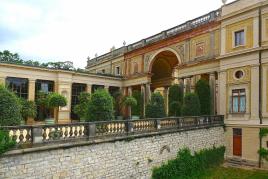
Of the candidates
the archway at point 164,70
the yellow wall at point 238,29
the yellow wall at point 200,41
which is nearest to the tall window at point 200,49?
the yellow wall at point 200,41

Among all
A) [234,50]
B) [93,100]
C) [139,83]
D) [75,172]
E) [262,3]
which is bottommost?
[75,172]

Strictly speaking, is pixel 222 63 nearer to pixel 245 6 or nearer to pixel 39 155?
pixel 245 6

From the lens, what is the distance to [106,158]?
12.4 metres

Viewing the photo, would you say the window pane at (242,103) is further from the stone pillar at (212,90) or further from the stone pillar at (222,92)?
the stone pillar at (212,90)

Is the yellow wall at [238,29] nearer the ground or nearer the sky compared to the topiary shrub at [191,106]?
nearer the sky

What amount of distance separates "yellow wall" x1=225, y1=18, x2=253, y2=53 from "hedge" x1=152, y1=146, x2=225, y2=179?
717 cm

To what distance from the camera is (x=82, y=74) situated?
2855 centimetres

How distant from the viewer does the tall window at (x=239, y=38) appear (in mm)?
18616

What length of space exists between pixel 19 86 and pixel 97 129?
51.0 ft

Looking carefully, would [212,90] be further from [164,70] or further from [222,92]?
[164,70]

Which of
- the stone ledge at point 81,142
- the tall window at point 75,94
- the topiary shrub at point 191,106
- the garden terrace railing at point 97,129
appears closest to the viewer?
the stone ledge at point 81,142

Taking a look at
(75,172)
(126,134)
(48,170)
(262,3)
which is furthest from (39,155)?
(262,3)

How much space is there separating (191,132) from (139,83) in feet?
41.8

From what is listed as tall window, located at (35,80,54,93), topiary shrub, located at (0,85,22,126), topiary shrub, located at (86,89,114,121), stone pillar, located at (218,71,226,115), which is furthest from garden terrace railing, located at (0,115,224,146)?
tall window, located at (35,80,54,93)
